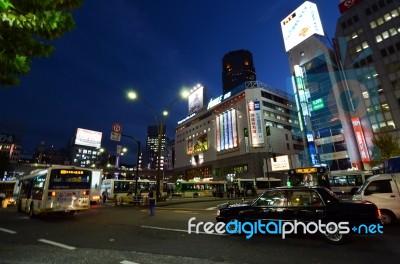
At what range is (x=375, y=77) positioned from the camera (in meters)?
48.7

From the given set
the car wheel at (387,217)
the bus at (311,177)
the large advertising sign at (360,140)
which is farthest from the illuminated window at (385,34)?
the car wheel at (387,217)

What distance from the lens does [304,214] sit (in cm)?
666

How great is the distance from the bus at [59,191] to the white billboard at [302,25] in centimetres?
6885

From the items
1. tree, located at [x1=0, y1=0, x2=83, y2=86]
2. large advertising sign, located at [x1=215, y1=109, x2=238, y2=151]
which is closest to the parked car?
tree, located at [x1=0, y1=0, x2=83, y2=86]

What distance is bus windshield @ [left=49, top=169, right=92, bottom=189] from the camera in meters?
13.0

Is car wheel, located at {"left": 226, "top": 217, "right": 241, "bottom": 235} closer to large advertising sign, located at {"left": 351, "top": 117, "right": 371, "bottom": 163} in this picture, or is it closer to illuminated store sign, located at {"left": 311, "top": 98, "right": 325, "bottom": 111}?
large advertising sign, located at {"left": 351, "top": 117, "right": 371, "bottom": 163}

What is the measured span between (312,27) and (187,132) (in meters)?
56.4

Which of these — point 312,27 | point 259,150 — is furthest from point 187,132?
point 312,27

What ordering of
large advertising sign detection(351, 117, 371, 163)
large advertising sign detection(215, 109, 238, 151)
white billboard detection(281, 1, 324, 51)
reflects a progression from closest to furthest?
1. large advertising sign detection(351, 117, 371, 163)
2. white billboard detection(281, 1, 324, 51)
3. large advertising sign detection(215, 109, 238, 151)

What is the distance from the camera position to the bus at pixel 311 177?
2308 centimetres

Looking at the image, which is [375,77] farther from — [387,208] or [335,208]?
[335,208]

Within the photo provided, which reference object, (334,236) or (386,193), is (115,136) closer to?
(334,236)

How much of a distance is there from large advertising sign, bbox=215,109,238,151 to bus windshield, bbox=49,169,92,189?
56076 millimetres

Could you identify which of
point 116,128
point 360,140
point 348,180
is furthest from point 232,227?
point 360,140
